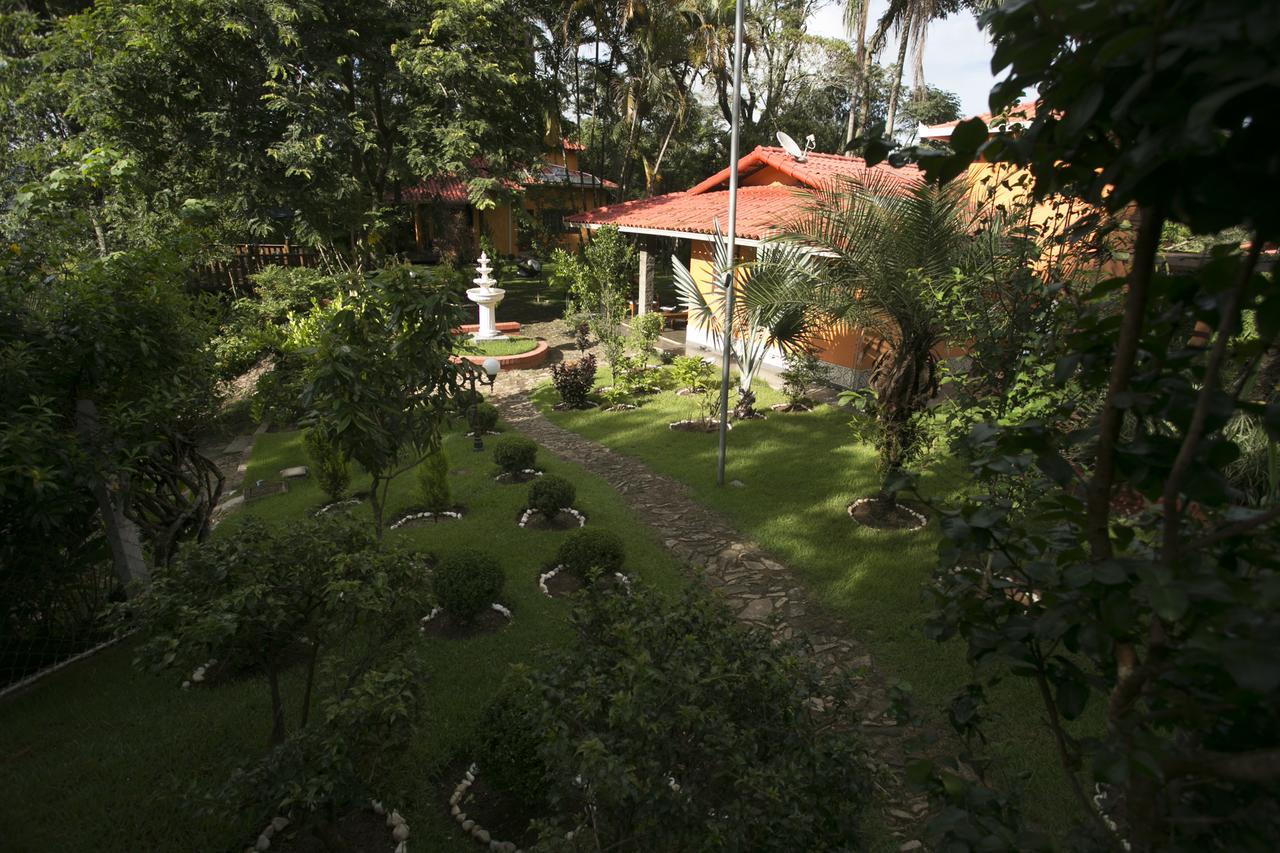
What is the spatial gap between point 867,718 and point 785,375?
736cm

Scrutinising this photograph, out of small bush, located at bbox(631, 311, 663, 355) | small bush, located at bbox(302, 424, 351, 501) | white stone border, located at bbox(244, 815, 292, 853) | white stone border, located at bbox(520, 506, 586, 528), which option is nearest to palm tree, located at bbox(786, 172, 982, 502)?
white stone border, located at bbox(520, 506, 586, 528)

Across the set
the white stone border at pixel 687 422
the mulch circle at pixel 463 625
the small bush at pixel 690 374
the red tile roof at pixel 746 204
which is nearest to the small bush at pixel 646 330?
the small bush at pixel 690 374

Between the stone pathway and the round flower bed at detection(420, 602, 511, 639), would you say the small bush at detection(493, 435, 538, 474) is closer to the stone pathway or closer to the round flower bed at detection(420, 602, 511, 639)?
the stone pathway

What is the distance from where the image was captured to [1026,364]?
13.0 feet

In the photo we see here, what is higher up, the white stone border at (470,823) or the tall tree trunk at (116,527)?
the tall tree trunk at (116,527)

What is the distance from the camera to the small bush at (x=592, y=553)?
18.5ft

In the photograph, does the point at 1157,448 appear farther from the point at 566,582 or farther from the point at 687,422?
the point at 687,422

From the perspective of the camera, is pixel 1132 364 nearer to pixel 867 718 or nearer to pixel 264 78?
pixel 867 718

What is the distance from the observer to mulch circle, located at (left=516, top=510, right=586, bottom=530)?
7.14 m

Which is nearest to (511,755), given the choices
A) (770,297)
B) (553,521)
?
(553,521)

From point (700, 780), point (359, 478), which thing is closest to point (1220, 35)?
point (700, 780)

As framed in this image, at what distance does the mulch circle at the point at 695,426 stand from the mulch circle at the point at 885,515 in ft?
10.2

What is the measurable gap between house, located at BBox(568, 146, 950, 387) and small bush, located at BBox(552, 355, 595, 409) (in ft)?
8.85

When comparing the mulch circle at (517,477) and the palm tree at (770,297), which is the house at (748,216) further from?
the mulch circle at (517,477)
